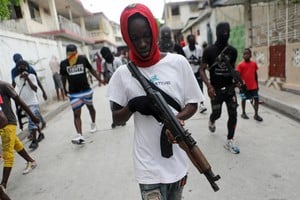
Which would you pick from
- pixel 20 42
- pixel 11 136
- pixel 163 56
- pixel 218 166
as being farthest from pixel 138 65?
pixel 20 42

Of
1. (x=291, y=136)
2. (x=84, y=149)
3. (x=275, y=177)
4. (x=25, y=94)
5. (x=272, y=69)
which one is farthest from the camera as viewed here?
(x=272, y=69)

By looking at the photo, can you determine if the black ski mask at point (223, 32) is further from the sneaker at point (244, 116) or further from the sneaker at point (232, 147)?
the sneaker at point (244, 116)

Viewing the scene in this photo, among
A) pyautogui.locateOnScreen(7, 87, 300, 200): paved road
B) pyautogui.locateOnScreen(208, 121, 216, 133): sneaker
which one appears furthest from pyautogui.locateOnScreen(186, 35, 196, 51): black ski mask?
pyautogui.locateOnScreen(208, 121, 216, 133): sneaker

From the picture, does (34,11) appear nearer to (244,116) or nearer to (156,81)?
(244,116)

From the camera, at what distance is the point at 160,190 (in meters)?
1.61

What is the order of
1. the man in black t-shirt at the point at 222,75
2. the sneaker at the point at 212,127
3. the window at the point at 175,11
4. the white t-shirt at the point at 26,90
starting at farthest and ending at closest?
the window at the point at 175,11 < the white t-shirt at the point at 26,90 < the sneaker at the point at 212,127 < the man in black t-shirt at the point at 222,75

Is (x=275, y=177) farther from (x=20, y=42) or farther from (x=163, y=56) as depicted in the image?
(x=20, y=42)

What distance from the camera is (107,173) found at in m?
3.46

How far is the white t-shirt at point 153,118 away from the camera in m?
1.56

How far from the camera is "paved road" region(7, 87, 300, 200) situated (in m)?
2.81

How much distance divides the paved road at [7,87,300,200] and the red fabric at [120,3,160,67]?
5.74 feet

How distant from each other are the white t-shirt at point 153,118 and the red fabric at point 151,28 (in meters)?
0.04

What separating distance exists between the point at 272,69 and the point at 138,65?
740 centimetres

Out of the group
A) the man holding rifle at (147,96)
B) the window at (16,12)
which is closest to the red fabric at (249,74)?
the man holding rifle at (147,96)
